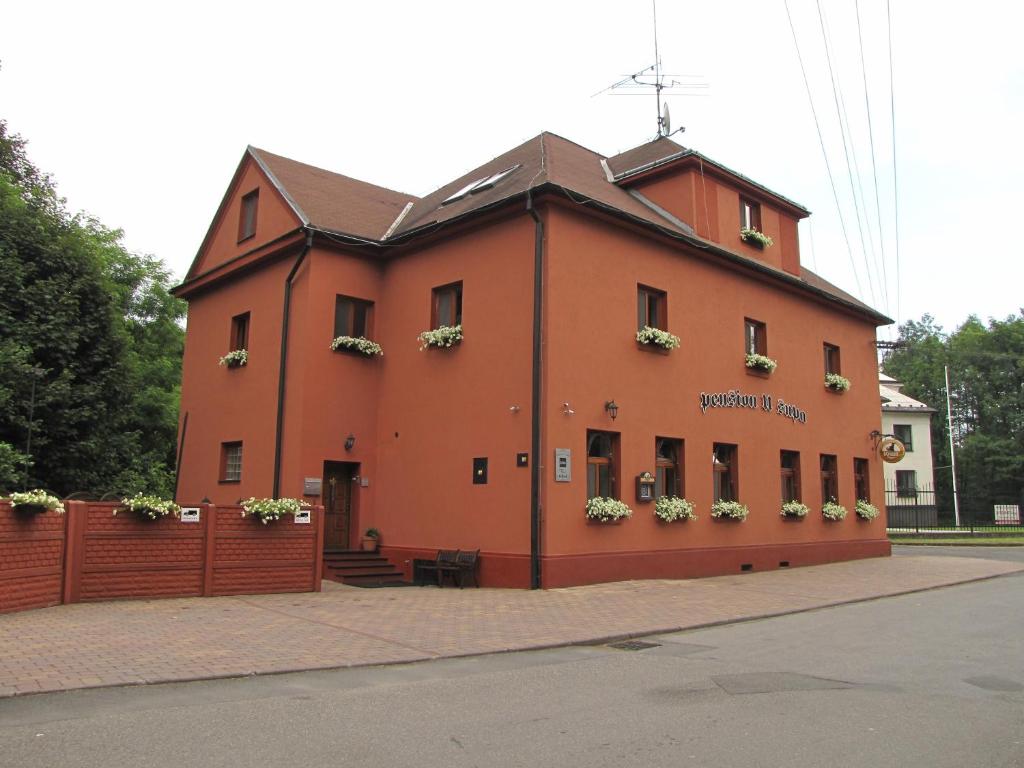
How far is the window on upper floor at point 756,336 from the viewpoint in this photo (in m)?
19.8

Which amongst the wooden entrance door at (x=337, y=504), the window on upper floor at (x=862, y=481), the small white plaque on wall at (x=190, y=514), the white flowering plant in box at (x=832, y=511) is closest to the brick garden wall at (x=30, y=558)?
the small white plaque on wall at (x=190, y=514)

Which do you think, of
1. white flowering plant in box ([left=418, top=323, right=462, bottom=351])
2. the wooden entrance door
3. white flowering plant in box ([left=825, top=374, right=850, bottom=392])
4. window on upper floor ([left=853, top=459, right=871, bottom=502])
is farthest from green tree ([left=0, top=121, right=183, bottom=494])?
window on upper floor ([left=853, top=459, right=871, bottom=502])

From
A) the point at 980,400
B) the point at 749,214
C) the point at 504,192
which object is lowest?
the point at 504,192

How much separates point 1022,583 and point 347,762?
16.2m

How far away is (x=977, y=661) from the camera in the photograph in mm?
8320

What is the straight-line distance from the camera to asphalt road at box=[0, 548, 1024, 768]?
503cm

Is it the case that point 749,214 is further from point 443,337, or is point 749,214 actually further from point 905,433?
point 905,433

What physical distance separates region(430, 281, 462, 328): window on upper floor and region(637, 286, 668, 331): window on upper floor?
3726 mm

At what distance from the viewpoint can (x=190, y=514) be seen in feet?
41.0

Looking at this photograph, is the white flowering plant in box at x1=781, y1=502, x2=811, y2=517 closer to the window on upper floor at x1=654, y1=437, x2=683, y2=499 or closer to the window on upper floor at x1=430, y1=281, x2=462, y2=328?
the window on upper floor at x1=654, y1=437, x2=683, y2=499

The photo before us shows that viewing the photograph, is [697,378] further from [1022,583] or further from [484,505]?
[1022,583]

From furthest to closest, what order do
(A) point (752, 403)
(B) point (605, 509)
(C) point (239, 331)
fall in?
(C) point (239, 331), (A) point (752, 403), (B) point (605, 509)

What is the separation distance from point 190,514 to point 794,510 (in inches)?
536

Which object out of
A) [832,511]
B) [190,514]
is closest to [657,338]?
[832,511]
